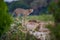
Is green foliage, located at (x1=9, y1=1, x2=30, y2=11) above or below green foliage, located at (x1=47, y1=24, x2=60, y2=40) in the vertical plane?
above

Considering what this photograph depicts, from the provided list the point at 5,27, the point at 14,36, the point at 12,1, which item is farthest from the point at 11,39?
the point at 12,1

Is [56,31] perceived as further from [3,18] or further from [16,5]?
[16,5]

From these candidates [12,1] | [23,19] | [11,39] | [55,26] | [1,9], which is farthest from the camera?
[12,1]

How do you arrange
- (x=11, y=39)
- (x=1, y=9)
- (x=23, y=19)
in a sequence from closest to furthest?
(x=1, y=9), (x=11, y=39), (x=23, y=19)

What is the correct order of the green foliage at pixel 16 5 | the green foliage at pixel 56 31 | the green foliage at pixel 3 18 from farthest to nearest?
the green foliage at pixel 16 5
the green foliage at pixel 3 18
the green foliage at pixel 56 31

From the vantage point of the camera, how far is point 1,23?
499cm

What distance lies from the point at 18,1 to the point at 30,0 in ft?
2.28

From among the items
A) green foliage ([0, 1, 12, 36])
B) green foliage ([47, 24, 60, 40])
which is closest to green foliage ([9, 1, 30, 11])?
green foliage ([0, 1, 12, 36])

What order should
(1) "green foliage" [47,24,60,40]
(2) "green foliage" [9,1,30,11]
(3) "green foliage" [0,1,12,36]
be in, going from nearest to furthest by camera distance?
(1) "green foliage" [47,24,60,40], (3) "green foliage" [0,1,12,36], (2) "green foliage" [9,1,30,11]

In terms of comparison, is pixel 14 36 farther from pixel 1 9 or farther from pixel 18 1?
pixel 18 1

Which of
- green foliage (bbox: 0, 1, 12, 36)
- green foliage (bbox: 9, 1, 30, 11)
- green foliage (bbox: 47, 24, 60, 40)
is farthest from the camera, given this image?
green foliage (bbox: 9, 1, 30, 11)

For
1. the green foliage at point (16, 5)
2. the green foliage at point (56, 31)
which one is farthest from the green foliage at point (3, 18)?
the green foliage at point (16, 5)

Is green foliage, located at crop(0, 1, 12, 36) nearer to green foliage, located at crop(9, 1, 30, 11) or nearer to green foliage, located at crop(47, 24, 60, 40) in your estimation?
green foliage, located at crop(47, 24, 60, 40)

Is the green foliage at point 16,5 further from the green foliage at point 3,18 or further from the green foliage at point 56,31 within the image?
the green foliage at point 56,31
